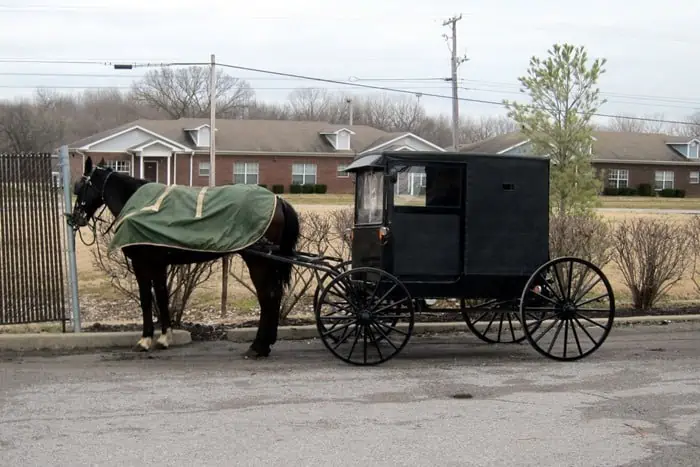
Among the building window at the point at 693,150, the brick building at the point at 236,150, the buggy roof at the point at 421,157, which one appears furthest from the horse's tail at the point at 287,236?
the building window at the point at 693,150

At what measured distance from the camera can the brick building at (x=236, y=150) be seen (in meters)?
52.9

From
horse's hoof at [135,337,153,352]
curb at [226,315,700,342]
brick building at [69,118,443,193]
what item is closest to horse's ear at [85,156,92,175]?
horse's hoof at [135,337,153,352]

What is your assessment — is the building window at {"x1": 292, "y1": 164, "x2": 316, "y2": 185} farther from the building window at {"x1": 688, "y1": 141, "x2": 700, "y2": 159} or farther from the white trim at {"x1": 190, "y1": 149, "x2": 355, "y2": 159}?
the building window at {"x1": 688, "y1": 141, "x2": 700, "y2": 159}

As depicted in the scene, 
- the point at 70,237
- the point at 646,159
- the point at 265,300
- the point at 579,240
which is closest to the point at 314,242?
the point at 265,300

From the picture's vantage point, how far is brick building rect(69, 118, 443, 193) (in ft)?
174

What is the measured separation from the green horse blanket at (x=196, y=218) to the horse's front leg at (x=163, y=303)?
1.98ft

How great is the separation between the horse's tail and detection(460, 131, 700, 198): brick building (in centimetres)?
5122

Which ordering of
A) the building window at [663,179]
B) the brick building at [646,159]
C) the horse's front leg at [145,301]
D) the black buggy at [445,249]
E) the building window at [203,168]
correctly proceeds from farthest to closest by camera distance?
1. the building window at [663,179]
2. the brick building at [646,159]
3. the building window at [203,168]
4. the horse's front leg at [145,301]
5. the black buggy at [445,249]

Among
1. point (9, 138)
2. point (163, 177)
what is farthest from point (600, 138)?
point (9, 138)

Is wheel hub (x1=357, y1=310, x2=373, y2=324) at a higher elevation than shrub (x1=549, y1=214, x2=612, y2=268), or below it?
below

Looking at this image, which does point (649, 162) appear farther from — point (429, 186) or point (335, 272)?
point (335, 272)

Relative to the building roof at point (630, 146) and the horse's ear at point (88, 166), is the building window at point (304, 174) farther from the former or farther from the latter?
the horse's ear at point (88, 166)

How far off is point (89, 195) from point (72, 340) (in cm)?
166

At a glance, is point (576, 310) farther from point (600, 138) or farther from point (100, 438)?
point (600, 138)
